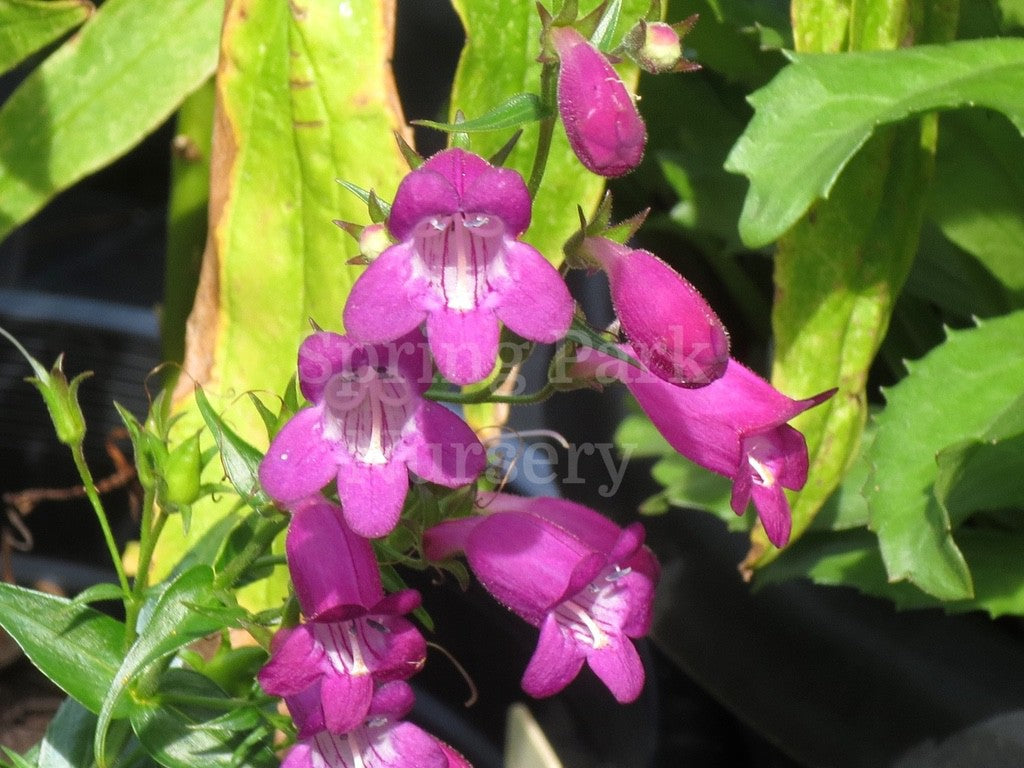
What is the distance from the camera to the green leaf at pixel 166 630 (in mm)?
504

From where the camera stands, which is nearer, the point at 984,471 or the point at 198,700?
the point at 198,700

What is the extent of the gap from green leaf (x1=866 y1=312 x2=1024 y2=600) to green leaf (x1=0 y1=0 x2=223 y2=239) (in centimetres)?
50

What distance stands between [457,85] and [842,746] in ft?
1.45

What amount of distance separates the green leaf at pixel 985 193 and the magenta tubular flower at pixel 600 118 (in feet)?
1.27

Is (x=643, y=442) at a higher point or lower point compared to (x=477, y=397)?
lower

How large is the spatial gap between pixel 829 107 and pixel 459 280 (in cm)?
24

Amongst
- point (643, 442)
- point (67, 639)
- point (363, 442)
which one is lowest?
point (643, 442)

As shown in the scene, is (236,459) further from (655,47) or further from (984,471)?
(984,471)

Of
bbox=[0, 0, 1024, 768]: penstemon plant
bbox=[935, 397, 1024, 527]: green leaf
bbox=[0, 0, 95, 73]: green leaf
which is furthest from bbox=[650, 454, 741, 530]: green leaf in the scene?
bbox=[0, 0, 95, 73]: green leaf

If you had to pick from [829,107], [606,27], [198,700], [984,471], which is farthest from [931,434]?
[198,700]

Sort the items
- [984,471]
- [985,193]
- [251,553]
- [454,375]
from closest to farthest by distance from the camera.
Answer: [454,375], [251,553], [984,471], [985,193]

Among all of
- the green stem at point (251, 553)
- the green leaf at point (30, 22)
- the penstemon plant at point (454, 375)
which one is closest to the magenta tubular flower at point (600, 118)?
the penstemon plant at point (454, 375)

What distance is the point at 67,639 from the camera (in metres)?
0.57

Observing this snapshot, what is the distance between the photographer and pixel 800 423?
70 cm
